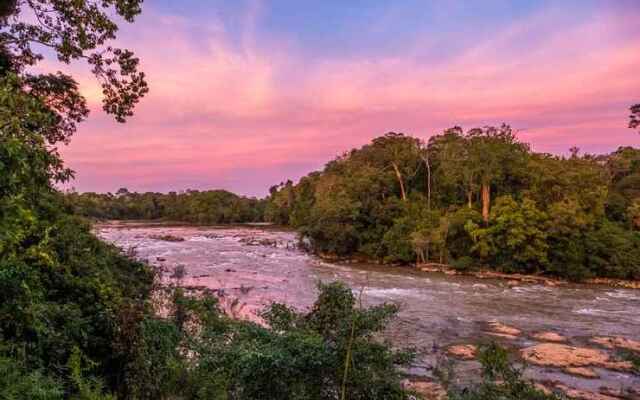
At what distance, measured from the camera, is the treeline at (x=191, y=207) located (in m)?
78.3

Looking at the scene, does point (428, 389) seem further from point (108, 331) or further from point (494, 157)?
point (494, 157)

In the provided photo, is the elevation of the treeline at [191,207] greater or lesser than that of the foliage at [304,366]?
greater

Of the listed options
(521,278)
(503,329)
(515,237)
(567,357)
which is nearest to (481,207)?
(515,237)

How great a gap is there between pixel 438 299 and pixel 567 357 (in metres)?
7.87

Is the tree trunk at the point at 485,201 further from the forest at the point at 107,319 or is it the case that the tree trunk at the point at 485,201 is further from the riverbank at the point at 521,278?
the forest at the point at 107,319

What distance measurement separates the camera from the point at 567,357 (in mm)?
11625

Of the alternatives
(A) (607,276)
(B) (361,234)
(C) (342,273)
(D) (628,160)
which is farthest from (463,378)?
(D) (628,160)

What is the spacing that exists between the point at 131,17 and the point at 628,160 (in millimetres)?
43752

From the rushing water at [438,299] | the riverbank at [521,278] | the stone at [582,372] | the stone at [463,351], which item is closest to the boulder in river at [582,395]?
the rushing water at [438,299]

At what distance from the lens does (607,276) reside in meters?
24.5

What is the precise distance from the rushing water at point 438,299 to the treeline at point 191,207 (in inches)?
1862

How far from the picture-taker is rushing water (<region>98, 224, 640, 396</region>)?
13.6 meters

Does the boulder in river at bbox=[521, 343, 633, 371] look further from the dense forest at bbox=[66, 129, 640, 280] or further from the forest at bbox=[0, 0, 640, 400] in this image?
the dense forest at bbox=[66, 129, 640, 280]

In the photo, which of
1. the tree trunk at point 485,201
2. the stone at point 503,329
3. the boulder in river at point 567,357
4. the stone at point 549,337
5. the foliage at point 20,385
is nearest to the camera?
the foliage at point 20,385
